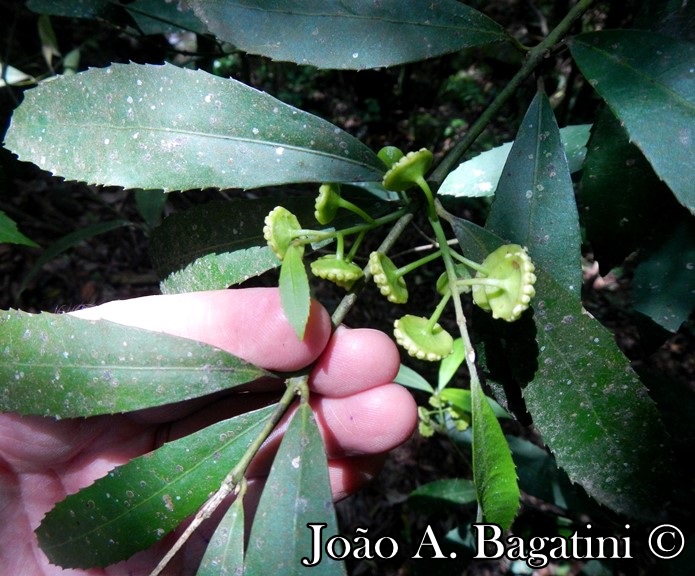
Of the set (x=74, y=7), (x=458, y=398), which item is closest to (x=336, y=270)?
(x=458, y=398)

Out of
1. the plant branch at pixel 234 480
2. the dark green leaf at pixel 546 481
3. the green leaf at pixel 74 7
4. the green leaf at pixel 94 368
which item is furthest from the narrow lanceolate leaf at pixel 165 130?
the dark green leaf at pixel 546 481

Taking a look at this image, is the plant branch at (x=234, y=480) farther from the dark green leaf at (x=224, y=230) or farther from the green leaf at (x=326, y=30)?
the green leaf at (x=326, y=30)

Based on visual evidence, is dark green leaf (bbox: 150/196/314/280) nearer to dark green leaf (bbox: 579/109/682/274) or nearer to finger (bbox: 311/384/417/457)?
finger (bbox: 311/384/417/457)

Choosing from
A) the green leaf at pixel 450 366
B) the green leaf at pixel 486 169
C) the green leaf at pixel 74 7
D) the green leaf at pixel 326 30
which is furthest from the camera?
the green leaf at pixel 450 366

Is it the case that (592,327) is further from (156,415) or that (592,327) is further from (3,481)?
(3,481)

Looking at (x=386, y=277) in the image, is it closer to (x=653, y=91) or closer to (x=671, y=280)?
(x=653, y=91)

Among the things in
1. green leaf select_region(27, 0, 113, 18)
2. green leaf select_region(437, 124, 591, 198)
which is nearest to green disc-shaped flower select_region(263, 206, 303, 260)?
green leaf select_region(437, 124, 591, 198)
